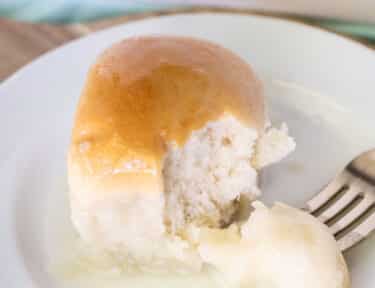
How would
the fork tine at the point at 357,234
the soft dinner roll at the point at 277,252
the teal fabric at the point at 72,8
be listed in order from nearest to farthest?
the soft dinner roll at the point at 277,252, the fork tine at the point at 357,234, the teal fabric at the point at 72,8

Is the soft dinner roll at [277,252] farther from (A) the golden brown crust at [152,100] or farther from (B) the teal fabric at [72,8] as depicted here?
(B) the teal fabric at [72,8]

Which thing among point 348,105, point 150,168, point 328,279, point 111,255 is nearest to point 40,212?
point 111,255

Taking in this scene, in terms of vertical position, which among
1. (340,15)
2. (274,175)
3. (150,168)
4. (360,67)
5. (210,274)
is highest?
(340,15)

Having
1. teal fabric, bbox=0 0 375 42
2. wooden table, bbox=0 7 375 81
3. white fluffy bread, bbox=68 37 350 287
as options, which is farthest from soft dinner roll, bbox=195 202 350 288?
teal fabric, bbox=0 0 375 42

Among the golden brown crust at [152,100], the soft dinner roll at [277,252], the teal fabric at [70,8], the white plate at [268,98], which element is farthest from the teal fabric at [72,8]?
the soft dinner roll at [277,252]

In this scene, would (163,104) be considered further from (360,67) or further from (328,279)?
(360,67)
